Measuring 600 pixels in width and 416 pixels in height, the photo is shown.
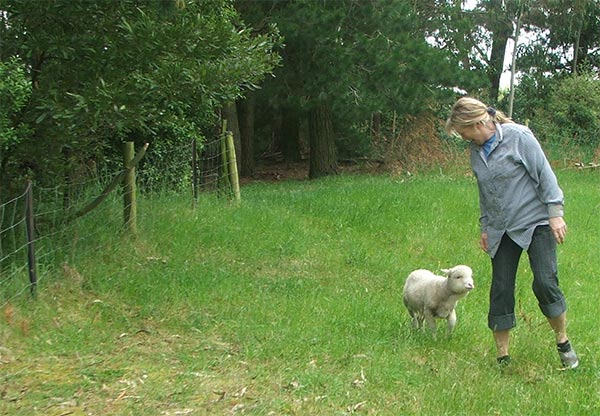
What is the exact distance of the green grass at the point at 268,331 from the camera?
202 inches

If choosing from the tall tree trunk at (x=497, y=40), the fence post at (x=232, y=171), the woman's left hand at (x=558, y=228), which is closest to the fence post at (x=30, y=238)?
the woman's left hand at (x=558, y=228)

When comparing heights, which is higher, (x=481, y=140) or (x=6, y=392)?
(x=481, y=140)

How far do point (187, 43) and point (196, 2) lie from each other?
985 millimetres

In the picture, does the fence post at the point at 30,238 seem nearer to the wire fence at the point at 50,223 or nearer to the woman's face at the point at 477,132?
the wire fence at the point at 50,223

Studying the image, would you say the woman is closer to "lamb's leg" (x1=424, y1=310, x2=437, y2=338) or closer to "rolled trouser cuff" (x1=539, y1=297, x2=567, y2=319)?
"rolled trouser cuff" (x1=539, y1=297, x2=567, y2=319)

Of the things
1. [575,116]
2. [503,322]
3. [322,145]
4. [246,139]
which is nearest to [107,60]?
[503,322]

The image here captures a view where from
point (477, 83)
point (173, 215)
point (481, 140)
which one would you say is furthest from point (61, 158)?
point (477, 83)

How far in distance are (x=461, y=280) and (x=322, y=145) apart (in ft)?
46.8

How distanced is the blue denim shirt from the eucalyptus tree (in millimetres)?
3128

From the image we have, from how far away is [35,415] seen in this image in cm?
478

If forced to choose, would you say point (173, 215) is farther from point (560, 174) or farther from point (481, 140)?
point (560, 174)

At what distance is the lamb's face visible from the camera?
598 centimetres

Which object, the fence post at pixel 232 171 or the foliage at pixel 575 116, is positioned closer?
the fence post at pixel 232 171

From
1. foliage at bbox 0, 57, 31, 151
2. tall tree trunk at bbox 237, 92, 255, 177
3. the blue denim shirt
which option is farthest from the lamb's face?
tall tree trunk at bbox 237, 92, 255, 177
